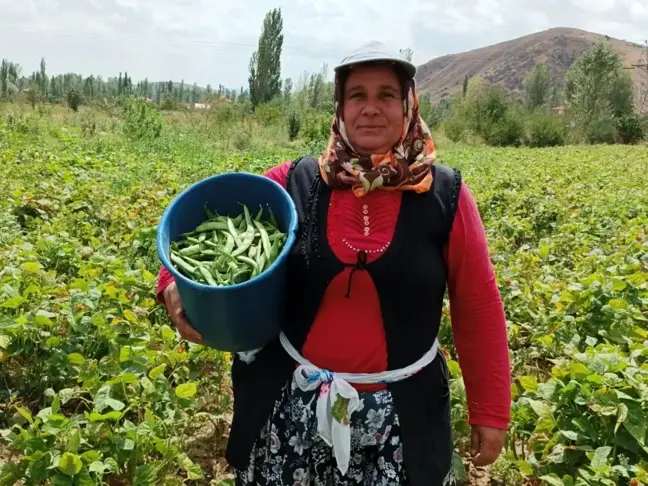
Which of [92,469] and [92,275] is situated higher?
[92,275]

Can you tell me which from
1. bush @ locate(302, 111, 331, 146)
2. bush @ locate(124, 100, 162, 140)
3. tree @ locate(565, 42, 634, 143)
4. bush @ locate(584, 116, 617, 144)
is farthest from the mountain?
bush @ locate(124, 100, 162, 140)

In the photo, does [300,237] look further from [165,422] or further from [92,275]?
[92,275]

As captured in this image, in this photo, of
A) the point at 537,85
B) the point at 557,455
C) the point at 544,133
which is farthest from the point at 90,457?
the point at 537,85

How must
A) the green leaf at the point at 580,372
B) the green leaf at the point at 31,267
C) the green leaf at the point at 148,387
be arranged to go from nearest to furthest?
1. the green leaf at the point at 580,372
2. the green leaf at the point at 148,387
3. the green leaf at the point at 31,267

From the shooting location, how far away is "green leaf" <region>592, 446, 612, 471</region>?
6.20 ft

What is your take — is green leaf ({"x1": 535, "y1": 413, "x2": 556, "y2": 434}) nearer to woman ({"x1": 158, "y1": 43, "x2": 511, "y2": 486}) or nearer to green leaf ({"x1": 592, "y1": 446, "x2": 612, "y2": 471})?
green leaf ({"x1": 592, "y1": 446, "x2": 612, "y2": 471})

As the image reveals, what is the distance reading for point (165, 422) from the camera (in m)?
2.24

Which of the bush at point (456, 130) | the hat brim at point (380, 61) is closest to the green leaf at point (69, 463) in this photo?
the hat brim at point (380, 61)

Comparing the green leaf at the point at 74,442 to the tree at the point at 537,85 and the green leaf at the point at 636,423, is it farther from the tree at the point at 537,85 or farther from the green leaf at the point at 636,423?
the tree at the point at 537,85

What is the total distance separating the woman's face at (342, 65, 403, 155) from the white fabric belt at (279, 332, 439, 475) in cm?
57

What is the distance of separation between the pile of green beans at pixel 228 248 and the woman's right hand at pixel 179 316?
114 mm

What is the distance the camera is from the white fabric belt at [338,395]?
146cm

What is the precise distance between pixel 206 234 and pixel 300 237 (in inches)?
9.5

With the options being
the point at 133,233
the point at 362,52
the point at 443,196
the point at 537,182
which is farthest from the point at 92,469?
the point at 537,182
